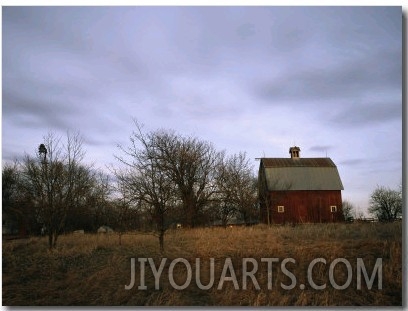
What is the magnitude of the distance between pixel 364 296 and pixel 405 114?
9.40 ft

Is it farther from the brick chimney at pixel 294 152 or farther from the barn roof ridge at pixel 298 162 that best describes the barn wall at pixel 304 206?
the brick chimney at pixel 294 152

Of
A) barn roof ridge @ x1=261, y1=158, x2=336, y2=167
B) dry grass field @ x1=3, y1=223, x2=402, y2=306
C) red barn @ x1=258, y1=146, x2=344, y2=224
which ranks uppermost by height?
barn roof ridge @ x1=261, y1=158, x2=336, y2=167

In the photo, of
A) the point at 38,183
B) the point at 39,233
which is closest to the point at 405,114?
the point at 38,183

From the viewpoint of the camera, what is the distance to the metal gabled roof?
20.9 metres

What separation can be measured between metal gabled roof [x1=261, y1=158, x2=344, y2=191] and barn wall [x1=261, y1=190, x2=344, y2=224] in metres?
0.37

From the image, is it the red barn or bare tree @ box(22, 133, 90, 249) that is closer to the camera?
bare tree @ box(22, 133, 90, 249)

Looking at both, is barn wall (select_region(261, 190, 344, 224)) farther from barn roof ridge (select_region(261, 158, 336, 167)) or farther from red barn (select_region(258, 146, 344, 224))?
barn roof ridge (select_region(261, 158, 336, 167))

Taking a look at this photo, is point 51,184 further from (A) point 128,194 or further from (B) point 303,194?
(B) point 303,194

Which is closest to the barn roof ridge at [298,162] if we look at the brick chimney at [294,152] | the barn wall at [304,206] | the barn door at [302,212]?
the brick chimney at [294,152]

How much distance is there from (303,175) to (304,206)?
76.1 inches

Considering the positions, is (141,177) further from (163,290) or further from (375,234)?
(375,234)

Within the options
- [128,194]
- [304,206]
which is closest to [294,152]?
[304,206]

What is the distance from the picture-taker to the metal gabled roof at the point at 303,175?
823 inches

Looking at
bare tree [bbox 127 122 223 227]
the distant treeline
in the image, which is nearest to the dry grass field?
the distant treeline
